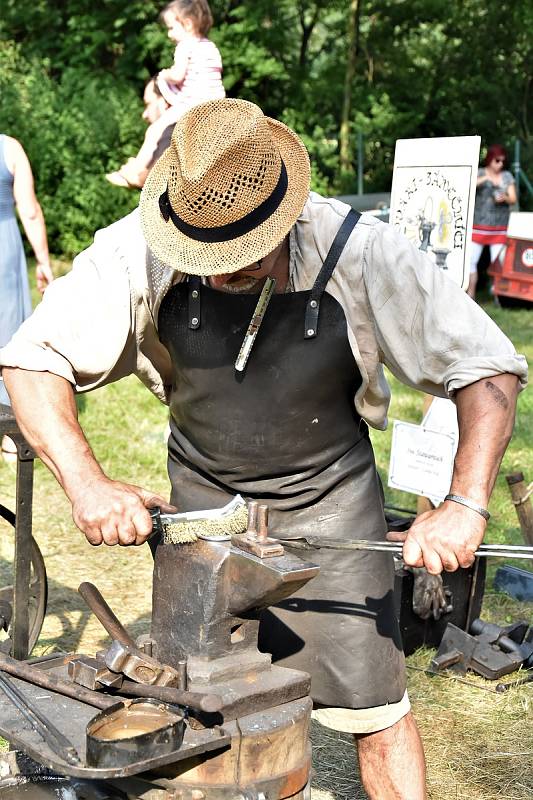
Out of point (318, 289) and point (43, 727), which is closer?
point (43, 727)

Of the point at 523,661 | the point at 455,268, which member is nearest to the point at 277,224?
the point at 455,268

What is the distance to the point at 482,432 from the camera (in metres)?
2.38

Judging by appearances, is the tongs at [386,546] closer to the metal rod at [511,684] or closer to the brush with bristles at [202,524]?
the brush with bristles at [202,524]

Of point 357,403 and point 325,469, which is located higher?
point 357,403

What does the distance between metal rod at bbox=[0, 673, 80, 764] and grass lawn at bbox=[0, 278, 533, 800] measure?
62.8 inches

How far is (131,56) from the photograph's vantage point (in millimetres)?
16297

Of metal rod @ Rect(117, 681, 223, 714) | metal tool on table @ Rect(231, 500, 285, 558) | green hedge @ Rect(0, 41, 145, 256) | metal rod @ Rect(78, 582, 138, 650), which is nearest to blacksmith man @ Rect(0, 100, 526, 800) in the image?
metal rod @ Rect(78, 582, 138, 650)

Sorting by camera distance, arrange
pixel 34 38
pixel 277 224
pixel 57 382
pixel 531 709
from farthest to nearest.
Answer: pixel 34 38
pixel 531 709
pixel 57 382
pixel 277 224

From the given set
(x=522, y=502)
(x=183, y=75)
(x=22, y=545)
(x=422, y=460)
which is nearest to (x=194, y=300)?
(x=22, y=545)

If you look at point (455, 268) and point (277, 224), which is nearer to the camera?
point (277, 224)

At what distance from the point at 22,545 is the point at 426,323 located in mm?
1612

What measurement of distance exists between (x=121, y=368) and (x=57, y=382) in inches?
10.5

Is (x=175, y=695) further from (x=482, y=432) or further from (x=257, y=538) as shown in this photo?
(x=482, y=432)

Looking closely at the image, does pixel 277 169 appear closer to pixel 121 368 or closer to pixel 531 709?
pixel 121 368
